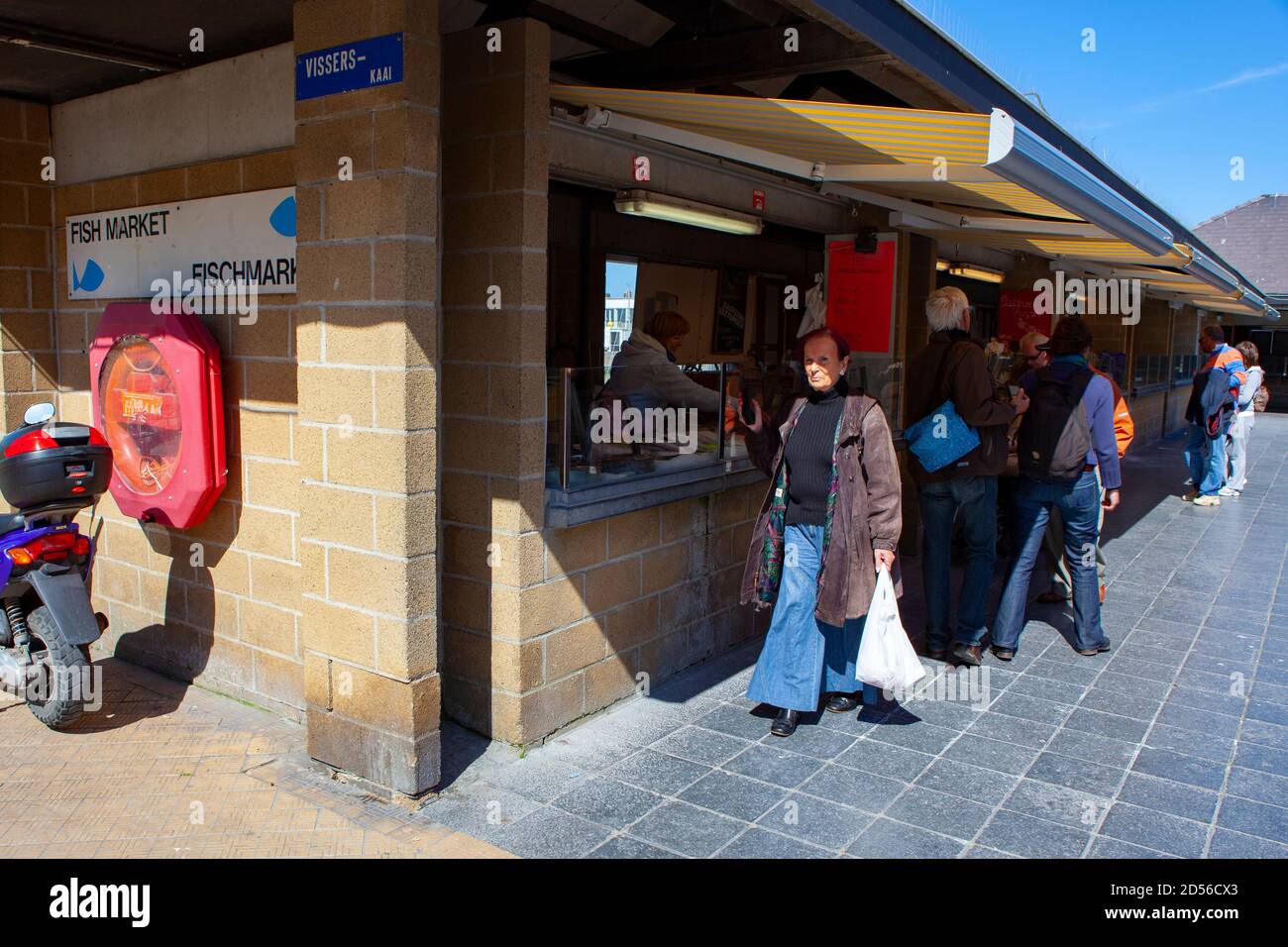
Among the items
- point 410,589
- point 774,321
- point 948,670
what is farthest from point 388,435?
point 774,321

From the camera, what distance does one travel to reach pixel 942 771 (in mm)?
4305

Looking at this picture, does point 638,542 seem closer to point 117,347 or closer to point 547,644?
point 547,644

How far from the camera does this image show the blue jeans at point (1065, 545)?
18.7 ft

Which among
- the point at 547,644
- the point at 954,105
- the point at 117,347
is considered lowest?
the point at 547,644

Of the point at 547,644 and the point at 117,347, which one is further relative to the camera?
the point at 117,347

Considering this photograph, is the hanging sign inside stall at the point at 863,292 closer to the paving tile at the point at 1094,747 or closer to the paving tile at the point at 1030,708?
the paving tile at the point at 1030,708

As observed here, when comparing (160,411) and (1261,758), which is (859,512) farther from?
(160,411)

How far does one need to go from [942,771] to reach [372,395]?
2.84 meters

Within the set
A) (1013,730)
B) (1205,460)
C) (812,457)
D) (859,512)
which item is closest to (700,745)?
(859,512)

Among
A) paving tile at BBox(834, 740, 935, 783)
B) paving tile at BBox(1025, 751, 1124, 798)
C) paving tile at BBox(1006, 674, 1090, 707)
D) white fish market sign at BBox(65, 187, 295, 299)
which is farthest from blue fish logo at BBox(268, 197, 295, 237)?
paving tile at BBox(1006, 674, 1090, 707)

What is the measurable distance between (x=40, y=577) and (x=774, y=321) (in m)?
5.85

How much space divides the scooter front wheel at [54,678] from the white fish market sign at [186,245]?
5.68 feet

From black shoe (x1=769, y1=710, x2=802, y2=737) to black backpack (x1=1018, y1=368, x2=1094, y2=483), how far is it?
7.07 ft

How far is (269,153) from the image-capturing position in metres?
4.50
